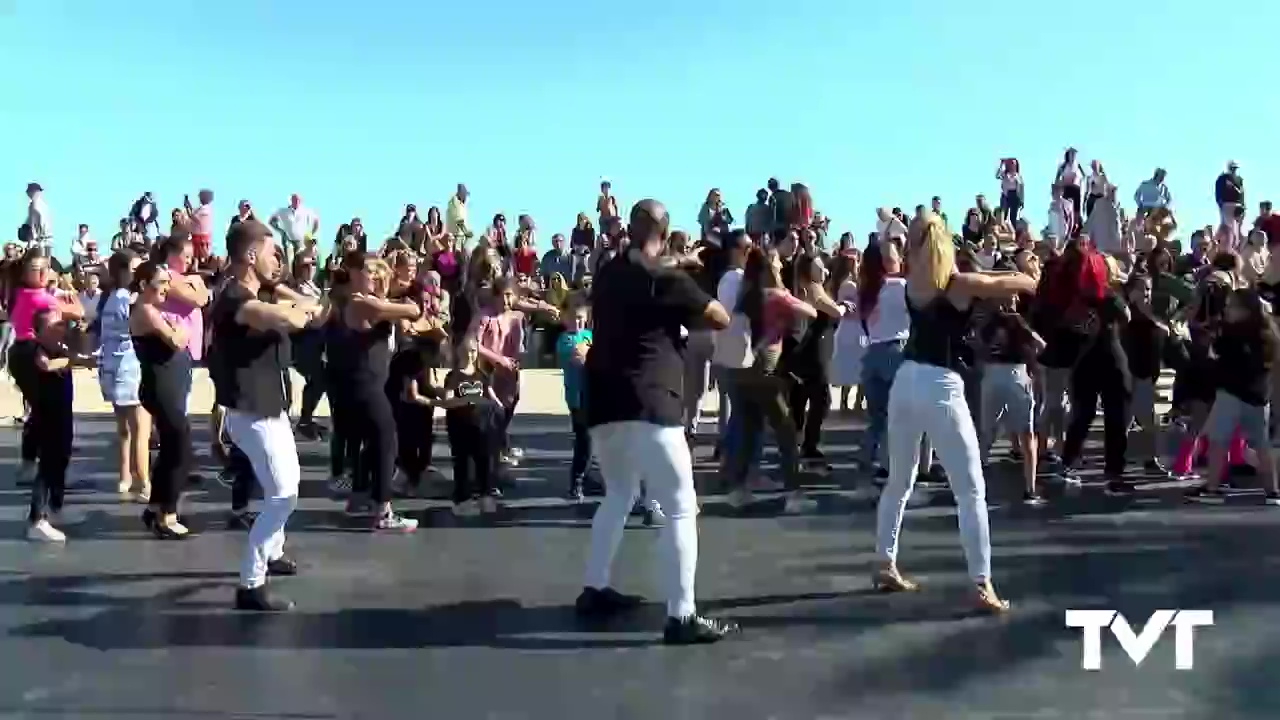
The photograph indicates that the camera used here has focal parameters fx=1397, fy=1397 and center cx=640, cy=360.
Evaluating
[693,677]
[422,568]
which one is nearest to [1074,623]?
[693,677]

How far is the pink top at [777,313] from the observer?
9.34 metres

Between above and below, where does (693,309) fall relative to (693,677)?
above

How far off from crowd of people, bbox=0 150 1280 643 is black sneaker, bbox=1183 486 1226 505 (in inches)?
0.8

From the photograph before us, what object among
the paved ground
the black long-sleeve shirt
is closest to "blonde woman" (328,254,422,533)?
the paved ground

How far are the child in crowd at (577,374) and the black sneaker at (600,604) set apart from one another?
3030 millimetres

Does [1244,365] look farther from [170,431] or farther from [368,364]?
[170,431]

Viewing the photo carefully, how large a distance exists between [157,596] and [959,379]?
13.9 feet

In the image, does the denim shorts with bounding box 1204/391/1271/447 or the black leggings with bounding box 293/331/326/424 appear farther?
the black leggings with bounding box 293/331/326/424

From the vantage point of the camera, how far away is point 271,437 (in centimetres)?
683

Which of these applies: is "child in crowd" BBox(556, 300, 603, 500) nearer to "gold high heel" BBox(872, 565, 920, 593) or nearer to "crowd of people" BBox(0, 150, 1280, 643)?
"crowd of people" BBox(0, 150, 1280, 643)

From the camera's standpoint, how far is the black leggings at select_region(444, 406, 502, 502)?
31.5ft

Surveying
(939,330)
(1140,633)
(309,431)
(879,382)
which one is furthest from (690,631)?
(309,431)

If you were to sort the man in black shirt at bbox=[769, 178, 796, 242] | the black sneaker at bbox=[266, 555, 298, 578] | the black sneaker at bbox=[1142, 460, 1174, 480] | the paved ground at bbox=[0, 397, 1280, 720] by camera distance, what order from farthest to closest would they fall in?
the man in black shirt at bbox=[769, 178, 796, 242] → the black sneaker at bbox=[1142, 460, 1174, 480] → the black sneaker at bbox=[266, 555, 298, 578] → the paved ground at bbox=[0, 397, 1280, 720]

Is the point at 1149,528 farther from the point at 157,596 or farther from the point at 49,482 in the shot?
the point at 49,482
